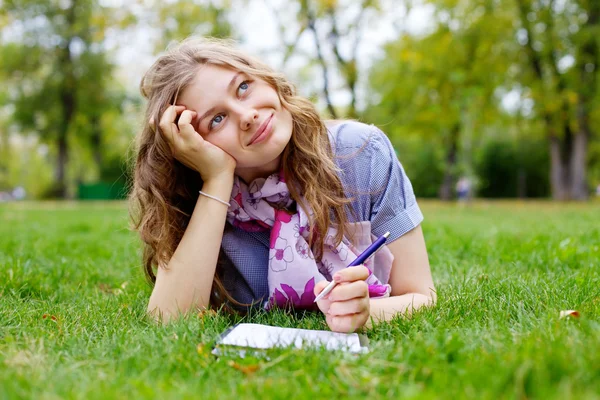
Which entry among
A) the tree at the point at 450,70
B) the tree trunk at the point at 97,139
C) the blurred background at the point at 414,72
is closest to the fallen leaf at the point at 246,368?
the blurred background at the point at 414,72

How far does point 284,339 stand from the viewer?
1.81 m

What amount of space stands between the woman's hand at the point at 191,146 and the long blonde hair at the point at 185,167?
0.09 m

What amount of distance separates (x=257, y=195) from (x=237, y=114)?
14.9 inches

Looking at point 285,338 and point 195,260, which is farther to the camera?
point 195,260

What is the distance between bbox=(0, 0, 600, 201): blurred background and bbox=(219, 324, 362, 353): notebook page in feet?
37.1

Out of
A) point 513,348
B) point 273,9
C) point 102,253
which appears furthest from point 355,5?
point 513,348

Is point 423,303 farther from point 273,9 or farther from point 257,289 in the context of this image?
point 273,9

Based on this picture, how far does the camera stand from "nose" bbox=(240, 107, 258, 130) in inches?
84.4

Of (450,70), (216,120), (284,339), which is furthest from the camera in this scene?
(450,70)

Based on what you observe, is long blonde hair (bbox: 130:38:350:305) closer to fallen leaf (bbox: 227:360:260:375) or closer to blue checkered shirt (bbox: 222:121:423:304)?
blue checkered shirt (bbox: 222:121:423:304)

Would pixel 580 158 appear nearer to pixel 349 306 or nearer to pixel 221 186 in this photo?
pixel 221 186

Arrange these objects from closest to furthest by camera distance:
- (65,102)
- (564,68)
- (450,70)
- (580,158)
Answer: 1. (580,158)
2. (564,68)
3. (450,70)
4. (65,102)

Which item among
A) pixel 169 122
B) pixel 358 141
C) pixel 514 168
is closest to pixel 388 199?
pixel 358 141

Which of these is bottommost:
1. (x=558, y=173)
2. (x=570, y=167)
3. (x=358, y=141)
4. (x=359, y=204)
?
(x=558, y=173)
